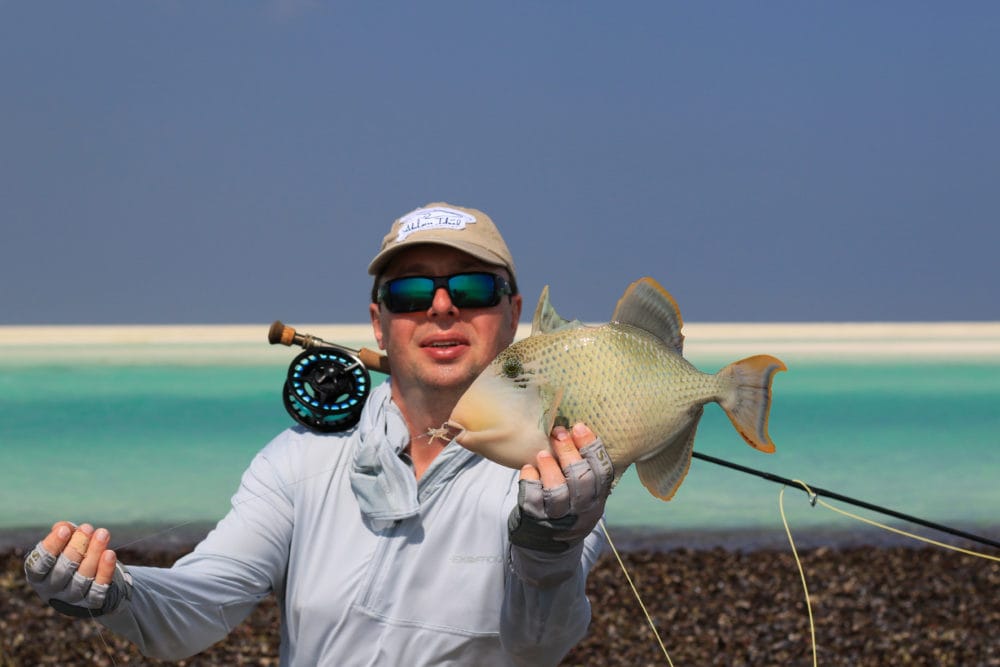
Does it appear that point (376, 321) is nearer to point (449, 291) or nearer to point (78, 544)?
point (449, 291)

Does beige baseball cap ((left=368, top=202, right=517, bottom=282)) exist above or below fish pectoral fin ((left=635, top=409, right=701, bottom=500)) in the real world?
above

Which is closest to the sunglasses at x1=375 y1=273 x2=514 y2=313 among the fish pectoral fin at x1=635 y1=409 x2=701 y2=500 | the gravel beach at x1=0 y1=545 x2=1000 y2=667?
the fish pectoral fin at x1=635 y1=409 x2=701 y2=500

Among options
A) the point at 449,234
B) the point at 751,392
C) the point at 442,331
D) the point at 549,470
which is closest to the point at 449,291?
the point at 442,331

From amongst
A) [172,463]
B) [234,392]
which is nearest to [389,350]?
[172,463]

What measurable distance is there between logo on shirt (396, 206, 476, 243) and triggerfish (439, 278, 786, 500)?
1022 millimetres

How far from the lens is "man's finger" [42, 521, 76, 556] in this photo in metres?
2.91

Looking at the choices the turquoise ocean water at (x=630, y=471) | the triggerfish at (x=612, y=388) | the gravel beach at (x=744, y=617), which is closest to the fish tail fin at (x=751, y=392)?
the triggerfish at (x=612, y=388)

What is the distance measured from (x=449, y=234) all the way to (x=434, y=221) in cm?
11

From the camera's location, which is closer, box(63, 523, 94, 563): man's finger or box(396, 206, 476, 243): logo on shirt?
box(63, 523, 94, 563): man's finger

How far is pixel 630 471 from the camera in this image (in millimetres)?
21828

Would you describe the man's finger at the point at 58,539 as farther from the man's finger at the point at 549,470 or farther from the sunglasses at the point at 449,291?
the man's finger at the point at 549,470

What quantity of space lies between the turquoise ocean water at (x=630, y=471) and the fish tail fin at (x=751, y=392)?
5.58 feet

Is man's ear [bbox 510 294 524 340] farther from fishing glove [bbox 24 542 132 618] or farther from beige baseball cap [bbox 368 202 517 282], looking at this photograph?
fishing glove [bbox 24 542 132 618]

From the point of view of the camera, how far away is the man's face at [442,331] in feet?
11.4
